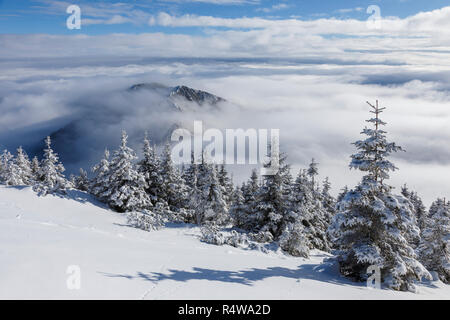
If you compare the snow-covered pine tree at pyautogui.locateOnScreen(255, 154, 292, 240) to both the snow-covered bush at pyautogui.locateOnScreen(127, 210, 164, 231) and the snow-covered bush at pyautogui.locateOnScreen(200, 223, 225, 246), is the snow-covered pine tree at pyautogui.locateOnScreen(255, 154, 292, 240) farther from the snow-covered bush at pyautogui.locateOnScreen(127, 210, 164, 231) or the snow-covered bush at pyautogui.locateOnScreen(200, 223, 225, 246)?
the snow-covered bush at pyautogui.locateOnScreen(127, 210, 164, 231)

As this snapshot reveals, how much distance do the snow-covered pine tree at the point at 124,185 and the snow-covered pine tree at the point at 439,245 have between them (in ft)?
90.2

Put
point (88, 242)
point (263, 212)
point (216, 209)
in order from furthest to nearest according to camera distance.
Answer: point (216, 209), point (263, 212), point (88, 242)

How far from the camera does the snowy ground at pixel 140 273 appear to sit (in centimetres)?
1066

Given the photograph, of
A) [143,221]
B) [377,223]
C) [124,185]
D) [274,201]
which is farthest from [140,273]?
[124,185]

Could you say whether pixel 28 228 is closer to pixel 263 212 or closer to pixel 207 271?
pixel 207 271

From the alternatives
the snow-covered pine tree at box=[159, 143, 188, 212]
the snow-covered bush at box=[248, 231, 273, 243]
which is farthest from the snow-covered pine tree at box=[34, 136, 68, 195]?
the snow-covered bush at box=[248, 231, 273, 243]

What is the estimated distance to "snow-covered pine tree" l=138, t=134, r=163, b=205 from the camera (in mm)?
39812

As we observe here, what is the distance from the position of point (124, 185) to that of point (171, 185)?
7623mm

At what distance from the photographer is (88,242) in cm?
1702

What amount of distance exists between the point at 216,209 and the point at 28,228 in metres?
22.1

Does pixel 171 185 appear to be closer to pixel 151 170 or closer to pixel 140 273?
pixel 151 170

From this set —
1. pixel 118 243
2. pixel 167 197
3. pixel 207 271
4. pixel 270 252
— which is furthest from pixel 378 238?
pixel 167 197

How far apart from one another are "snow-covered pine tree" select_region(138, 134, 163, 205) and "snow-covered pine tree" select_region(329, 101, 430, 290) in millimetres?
28115

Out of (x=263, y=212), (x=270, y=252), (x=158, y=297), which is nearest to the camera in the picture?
(x=158, y=297)
